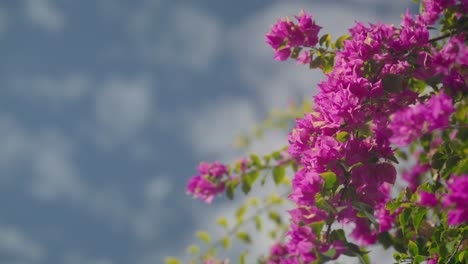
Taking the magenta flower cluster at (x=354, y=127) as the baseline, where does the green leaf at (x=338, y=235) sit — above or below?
below

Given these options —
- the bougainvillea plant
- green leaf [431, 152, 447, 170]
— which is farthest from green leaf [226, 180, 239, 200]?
green leaf [431, 152, 447, 170]

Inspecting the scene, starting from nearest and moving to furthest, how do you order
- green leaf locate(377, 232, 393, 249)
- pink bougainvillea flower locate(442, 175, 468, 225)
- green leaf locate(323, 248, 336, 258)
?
pink bougainvillea flower locate(442, 175, 468, 225), green leaf locate(323, 248, 336, 258), green leaf locate(377, 232, 393, 249)

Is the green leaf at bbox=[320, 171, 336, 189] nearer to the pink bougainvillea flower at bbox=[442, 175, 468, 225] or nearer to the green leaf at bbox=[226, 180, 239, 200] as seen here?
the pink bougainvillea flower at bbox=[442, 175, 468, 225]

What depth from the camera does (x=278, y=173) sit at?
2.56m

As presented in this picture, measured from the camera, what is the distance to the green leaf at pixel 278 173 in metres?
2.55

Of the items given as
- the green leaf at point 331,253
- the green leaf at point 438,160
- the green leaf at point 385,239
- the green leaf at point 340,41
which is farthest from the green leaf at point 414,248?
the green leaf at point 340,41

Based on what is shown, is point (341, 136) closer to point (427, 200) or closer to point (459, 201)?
point (427, 200)

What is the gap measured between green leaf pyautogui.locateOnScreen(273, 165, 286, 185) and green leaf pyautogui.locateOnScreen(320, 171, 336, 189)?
97cm

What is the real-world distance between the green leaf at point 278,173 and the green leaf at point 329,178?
0.97 meters

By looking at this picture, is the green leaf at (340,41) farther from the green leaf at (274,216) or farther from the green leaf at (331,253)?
the green leaf at (274,216)

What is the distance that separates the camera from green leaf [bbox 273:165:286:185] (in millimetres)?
2547

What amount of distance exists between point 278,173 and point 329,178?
3.31 feet

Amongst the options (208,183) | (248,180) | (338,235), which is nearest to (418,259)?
(338,235)

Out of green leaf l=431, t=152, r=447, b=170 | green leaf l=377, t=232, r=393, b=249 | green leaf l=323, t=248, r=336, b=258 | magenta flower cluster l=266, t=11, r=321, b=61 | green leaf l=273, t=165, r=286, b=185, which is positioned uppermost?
magenta flower cluster l=266, t=11, r=321, b=61
